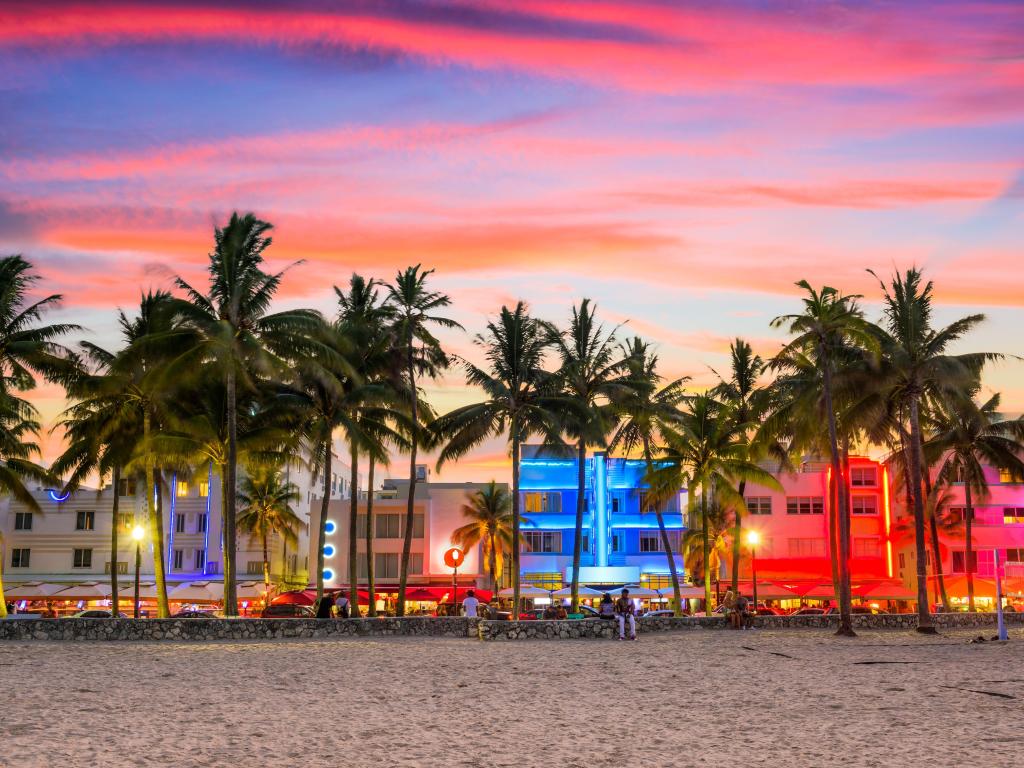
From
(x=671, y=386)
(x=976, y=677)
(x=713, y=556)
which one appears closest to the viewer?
(x=976, y=677)

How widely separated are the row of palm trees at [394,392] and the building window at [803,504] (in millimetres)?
26561

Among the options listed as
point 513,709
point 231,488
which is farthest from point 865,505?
point 513,709

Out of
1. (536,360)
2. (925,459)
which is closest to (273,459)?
(536,360)

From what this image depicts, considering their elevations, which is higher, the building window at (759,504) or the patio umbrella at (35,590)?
the building window at (759,504)

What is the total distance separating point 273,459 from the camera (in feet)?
151

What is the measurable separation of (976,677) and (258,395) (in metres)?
30.2

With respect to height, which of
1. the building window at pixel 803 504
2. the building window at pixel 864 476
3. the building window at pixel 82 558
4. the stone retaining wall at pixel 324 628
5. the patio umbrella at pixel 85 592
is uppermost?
the building window at pixel 864 476

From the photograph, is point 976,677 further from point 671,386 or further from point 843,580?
point 671,386

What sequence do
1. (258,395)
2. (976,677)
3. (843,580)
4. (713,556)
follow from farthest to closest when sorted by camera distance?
1. (713,556)
2. (258,395)
3. (843,580)
4. (976,677)

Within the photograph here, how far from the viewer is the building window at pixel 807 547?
77.9 metres

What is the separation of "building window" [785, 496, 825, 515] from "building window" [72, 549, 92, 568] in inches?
2010

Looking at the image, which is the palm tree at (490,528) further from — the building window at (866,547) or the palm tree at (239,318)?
the palm tree at (239,318)

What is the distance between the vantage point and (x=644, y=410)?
4616 cm

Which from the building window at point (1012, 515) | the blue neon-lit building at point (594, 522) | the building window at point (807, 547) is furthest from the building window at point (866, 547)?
the blue neon-lit building at point (594, 522)
